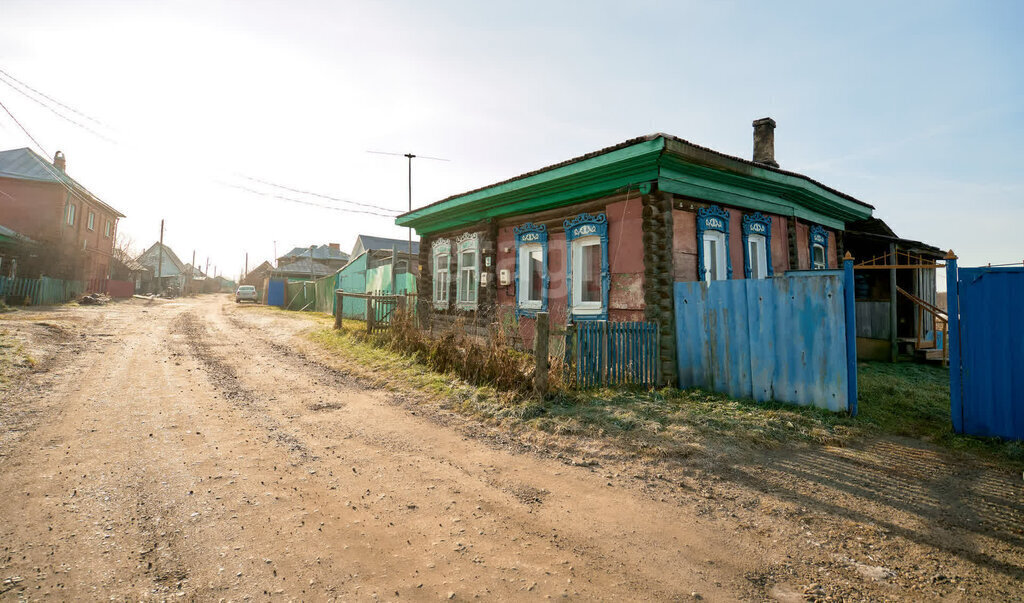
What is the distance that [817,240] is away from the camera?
38.8 ft

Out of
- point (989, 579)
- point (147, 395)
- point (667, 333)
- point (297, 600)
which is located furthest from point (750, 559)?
point (147, 395)

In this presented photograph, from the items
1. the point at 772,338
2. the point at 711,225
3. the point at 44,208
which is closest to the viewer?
the point at 772,338

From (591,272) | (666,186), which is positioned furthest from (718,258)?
(591,272)

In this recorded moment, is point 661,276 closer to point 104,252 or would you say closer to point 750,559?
point 750,559

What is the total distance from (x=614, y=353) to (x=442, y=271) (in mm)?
8270

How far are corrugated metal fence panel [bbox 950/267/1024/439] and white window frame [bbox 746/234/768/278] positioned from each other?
16.0 feet

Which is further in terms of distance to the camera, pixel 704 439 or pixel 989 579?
pixel 704 439

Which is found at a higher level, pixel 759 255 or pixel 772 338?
pixel 759 255

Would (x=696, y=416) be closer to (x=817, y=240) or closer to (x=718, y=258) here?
(x=718, y=258)

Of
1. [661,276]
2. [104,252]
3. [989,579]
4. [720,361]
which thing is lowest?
[989,579]

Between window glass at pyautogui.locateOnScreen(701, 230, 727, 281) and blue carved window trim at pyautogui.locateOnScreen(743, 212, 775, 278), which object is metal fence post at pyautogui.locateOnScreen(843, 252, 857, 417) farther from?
blue carved window trim at pyautogui.locateOnScreen(743, 212, 775, 278)

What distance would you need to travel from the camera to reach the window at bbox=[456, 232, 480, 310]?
12.4m

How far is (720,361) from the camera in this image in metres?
6.92

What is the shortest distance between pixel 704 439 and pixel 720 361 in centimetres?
245
